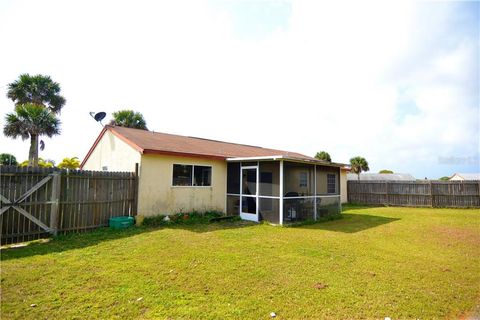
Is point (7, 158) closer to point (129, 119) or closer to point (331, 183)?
point (129, 119)

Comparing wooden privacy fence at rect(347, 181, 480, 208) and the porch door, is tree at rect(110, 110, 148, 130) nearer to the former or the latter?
the porch door

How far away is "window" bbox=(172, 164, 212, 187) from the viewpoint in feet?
36.1

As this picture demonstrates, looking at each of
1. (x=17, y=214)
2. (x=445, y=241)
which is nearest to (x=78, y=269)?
(x=17, y=214)

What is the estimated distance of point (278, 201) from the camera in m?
10.3

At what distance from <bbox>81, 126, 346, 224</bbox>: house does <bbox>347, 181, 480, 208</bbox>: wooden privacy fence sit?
25.9ft

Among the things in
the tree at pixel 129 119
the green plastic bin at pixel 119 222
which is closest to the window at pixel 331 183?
the green plastic bin at pixel 119 222

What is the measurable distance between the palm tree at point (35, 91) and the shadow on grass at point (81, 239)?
57.6 ft

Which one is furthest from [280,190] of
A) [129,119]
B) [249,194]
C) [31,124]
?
[31,124]

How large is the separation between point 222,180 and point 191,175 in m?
1.68

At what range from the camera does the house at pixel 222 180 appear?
1026 cm

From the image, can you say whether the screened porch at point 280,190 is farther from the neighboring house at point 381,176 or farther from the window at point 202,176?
the neighboring house at point 381,176

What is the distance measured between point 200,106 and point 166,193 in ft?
21.0

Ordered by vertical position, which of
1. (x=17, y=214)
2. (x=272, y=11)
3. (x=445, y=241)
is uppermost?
(x=272, y=11)

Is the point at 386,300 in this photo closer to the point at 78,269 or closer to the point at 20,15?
the point at 78,269
